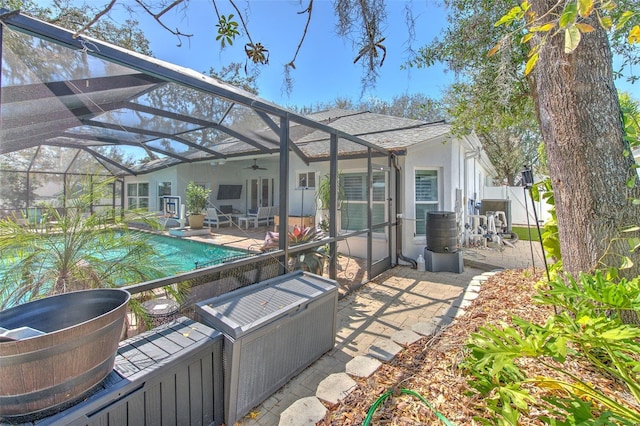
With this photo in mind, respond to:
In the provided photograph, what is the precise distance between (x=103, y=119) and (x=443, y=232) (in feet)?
20.1

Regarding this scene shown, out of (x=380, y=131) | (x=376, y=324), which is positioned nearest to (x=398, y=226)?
(x=380, y=131)

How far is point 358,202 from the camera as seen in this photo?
6.68 m

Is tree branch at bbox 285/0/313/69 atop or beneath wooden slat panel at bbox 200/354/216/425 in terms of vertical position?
atop

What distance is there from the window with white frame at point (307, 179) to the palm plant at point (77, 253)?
236 inches

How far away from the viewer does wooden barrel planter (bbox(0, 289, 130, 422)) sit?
118cm

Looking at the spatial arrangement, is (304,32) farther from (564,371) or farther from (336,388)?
(564,371)

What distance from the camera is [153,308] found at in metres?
2.51

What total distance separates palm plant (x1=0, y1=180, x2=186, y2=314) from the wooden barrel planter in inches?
28.6

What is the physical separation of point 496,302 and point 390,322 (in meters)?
1.39

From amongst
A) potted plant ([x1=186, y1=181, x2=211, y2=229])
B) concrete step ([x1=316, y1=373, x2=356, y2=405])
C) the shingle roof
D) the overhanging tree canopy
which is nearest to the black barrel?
the shingle roof

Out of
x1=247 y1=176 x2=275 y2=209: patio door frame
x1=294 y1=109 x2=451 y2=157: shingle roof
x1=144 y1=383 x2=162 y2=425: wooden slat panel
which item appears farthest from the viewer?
x1=247 y1=176 x2=275 y2=209: patio door frame

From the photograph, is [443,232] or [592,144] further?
[443,232]

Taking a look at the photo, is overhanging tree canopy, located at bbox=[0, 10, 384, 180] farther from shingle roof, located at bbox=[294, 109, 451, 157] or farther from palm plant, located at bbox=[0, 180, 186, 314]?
shingle roof, located at bbox=[294, 109, 451, 157]

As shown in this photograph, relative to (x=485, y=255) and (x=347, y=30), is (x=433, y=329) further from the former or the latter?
(x=485, y=255)
